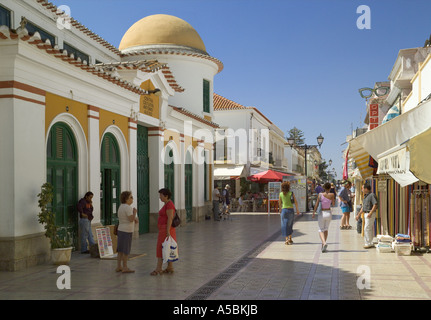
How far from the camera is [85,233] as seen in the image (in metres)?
11.5

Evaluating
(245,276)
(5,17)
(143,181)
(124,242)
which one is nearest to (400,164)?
(245,276)

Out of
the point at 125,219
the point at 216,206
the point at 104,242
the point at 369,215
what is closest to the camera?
the point at 125,219

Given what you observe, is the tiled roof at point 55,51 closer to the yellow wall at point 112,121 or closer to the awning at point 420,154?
the yellow wall at point 112,121

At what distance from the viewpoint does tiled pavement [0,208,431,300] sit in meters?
7.22

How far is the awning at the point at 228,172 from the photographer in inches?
1253

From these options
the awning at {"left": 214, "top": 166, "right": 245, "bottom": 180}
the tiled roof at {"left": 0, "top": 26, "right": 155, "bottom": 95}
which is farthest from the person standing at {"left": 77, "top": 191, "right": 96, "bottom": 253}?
the awning at {"left": 214, "top": 166, "right": 245, "bottom": 180}

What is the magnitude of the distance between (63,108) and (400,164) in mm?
7818

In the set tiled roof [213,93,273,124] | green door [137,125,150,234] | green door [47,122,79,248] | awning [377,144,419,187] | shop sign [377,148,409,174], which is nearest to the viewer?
awning [377,144,419,187]

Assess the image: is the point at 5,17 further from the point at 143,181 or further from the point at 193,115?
the point at 193,115

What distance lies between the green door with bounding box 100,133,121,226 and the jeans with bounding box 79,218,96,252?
Answer: 5.58 feet

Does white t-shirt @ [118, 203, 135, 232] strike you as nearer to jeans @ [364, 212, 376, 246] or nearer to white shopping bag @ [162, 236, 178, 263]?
white shopping bag @ [162, 236, 178, 263]

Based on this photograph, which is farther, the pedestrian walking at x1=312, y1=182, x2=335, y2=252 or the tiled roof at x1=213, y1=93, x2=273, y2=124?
the tiled roof at x1=213, y1=93, x2=273, y2=124

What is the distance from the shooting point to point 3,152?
9289 mm
